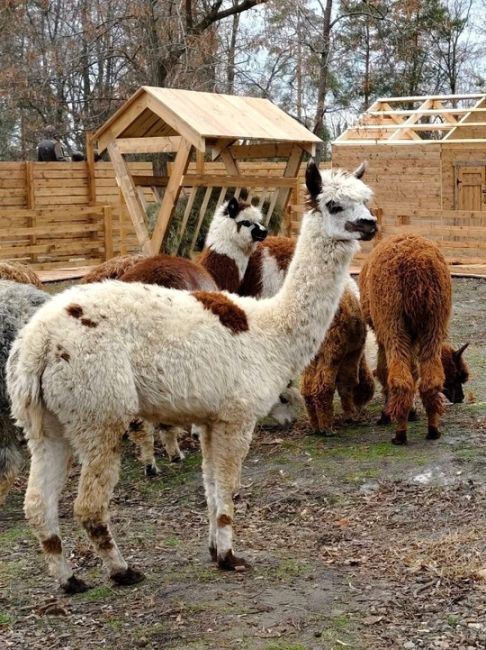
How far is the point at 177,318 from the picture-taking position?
503cm

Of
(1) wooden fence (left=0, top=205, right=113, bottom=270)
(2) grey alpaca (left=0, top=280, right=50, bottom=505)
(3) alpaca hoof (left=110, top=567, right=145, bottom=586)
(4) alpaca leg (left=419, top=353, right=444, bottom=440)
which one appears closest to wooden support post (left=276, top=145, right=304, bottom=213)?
(4) alpaca leg (left=419, top=353, right=444, bottom=440)

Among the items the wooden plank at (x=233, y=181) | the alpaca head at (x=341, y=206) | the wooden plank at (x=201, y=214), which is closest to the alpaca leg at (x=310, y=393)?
the alpaca head at (x=341, y=206)

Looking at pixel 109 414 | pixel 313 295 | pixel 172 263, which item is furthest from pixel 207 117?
pixel 109 414

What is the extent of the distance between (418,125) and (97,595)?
21.2 m

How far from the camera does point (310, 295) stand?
17.7ft

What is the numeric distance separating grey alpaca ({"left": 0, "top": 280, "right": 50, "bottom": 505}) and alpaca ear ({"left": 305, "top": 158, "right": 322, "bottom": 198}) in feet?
7.25

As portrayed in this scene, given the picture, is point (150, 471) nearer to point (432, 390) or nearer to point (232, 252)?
point (432, 390)

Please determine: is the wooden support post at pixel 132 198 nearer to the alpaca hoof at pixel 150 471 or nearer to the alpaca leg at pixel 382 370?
the alpaca leg at pixel 382 370

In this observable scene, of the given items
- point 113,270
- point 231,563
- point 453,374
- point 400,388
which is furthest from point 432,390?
point 113,270

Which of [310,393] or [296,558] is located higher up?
[310,393]

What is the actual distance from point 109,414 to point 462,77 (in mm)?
37496

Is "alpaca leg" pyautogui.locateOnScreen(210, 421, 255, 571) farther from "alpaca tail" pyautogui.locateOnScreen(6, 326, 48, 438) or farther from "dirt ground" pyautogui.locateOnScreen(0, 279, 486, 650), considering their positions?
"alpaca tail" pyautogui.locateOnScreen(6, 326, 48, 438)

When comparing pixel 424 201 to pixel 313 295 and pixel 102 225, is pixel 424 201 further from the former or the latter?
pixel 313 295

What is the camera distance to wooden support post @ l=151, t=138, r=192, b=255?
10.7 metres
